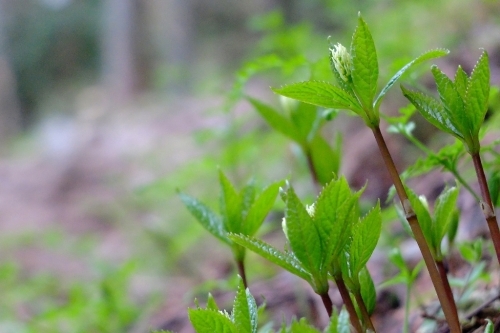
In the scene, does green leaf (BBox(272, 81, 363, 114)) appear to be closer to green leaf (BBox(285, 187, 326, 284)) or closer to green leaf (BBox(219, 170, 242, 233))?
green leaf (BBox(285, 187, 326, 284))

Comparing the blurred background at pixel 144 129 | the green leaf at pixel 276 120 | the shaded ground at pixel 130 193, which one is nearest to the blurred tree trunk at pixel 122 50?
the blurred background at pixel 144 129

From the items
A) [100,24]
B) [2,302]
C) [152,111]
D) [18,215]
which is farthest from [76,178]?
[100,24]

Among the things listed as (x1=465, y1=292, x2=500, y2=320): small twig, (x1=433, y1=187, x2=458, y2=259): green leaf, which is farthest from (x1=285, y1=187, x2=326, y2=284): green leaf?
(x1=465, y1=292, x2=500, y2=320): small twig

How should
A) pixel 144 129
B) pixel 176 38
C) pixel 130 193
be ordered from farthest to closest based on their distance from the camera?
pixel 176 38, pixel 144 129, pixel 130 193

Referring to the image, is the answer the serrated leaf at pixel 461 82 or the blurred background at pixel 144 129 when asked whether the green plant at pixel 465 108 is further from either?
the blurred background at pixel 144 129

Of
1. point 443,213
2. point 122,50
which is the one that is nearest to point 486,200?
point 443,213

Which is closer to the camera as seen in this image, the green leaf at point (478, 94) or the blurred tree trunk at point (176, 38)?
the green leaf at point (478, 94)

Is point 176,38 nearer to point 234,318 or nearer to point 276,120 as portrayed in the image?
point 276,120
